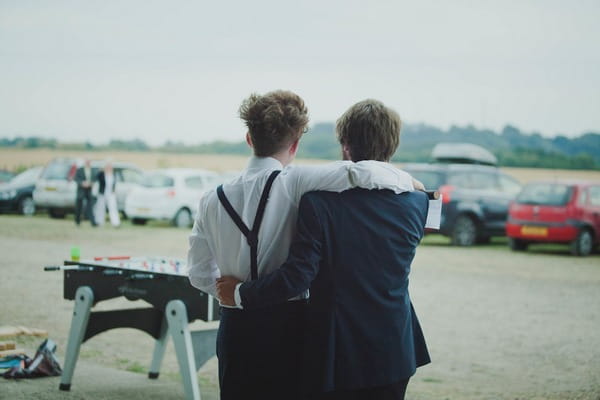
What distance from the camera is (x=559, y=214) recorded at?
17750 millimetres

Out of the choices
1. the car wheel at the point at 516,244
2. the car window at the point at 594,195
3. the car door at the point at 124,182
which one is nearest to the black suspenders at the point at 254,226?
the car window at the point at 594,195

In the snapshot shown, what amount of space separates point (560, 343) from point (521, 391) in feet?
7.12

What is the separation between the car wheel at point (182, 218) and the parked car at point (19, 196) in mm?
5647

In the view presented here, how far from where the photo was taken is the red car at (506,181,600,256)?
17.8m

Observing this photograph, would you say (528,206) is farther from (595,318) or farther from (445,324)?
(445,324)

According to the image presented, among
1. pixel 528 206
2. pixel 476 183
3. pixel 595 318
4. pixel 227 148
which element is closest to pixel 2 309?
pixel 595 318

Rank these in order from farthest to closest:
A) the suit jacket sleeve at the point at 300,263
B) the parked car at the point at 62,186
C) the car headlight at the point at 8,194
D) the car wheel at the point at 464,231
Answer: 1. the car headlight at the point at 8,194
2. the parked car at the point at 62,186
3. the car wheel at the point at 464,231
4. the suit jacket sleeve at the point at 300,263

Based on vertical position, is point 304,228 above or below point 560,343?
above

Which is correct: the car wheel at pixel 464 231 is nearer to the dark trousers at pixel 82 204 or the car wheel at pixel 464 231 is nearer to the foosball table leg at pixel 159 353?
the dark trousers at pixel 82 204

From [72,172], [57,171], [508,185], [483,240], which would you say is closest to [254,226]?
[483,240]

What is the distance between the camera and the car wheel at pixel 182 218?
2344 cm

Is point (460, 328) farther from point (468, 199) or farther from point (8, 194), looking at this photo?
point (8, 194)

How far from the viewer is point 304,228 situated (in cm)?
307

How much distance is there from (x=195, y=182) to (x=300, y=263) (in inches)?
837
